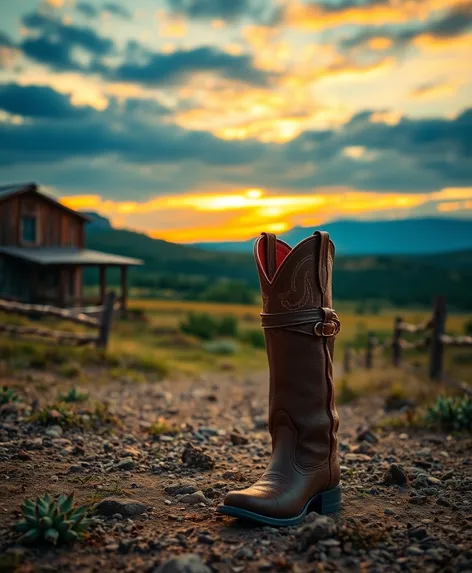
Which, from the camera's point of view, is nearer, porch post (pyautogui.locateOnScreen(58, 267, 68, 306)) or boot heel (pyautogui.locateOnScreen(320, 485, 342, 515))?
boot heel (pyautogui.locateOnScreen(320, 485, 342, 515))

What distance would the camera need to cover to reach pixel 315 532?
112 inches

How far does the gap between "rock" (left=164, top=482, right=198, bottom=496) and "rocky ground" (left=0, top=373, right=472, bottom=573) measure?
1cm

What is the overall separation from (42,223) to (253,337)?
9.12 m

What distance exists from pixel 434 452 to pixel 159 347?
1257 cm

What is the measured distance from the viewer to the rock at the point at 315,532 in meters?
2.83

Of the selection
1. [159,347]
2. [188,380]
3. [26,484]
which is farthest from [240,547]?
[159,347]

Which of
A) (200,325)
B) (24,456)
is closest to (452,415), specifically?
(24,456)

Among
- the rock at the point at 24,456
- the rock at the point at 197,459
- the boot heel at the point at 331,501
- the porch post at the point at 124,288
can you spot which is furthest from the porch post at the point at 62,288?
the boot heel at the point at 331,501

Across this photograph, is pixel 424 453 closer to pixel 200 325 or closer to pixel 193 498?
pixel 193 498

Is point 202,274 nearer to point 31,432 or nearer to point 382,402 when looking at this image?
point 382,402

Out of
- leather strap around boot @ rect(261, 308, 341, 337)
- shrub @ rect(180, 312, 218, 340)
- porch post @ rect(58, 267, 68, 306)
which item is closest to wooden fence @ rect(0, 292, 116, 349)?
leather strap around boot @ rect(261, 308, 341, 337)

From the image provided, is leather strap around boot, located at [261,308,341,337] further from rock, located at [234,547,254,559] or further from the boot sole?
rock, located at [234,547,254,559]

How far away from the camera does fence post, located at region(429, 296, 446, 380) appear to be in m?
9.24

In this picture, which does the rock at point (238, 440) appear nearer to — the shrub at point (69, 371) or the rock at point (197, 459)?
the rock at point (197, 459)
